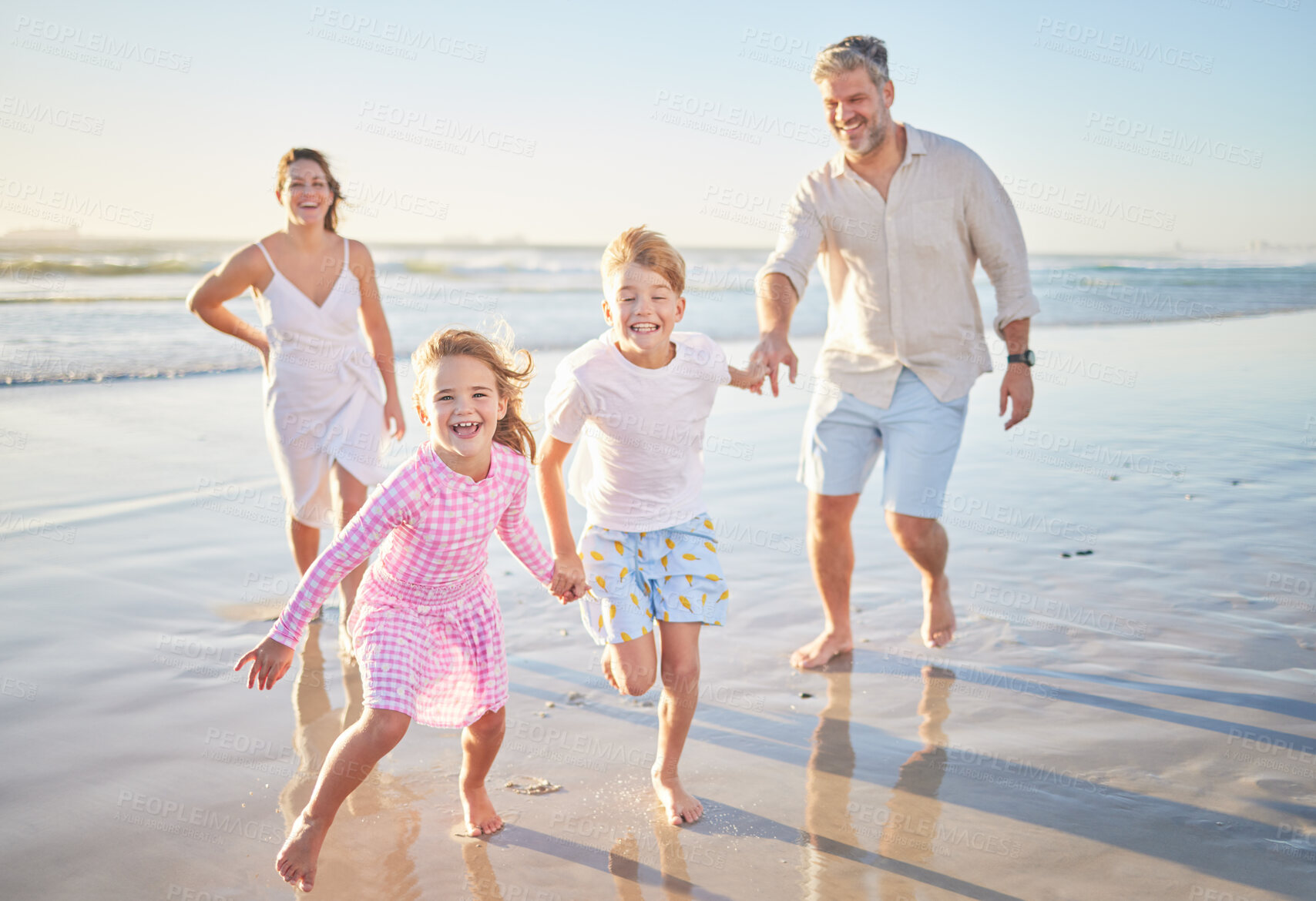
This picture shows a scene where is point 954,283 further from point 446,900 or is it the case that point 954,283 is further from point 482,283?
point 482,283

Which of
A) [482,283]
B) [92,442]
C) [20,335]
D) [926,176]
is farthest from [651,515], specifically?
[482,283]

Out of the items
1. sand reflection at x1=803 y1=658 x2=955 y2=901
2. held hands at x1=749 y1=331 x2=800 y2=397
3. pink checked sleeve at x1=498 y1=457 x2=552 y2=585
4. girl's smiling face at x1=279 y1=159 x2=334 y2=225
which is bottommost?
sand reflection at x1=803 y1=658 x2=955 y2=901

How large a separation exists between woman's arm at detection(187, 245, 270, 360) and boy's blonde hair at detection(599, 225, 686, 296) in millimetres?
2197

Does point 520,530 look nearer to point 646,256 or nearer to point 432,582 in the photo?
point 432,582

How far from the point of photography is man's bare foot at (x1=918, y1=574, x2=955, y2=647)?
171 inches

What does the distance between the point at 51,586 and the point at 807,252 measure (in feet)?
12.8

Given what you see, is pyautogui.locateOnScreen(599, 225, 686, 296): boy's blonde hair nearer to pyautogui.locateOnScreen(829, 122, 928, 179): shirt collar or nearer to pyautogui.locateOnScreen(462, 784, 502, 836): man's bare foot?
pyautogui.locateOnScreen(829, 122, 928, 179): shirt collar

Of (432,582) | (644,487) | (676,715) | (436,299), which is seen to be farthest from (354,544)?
(436,299)

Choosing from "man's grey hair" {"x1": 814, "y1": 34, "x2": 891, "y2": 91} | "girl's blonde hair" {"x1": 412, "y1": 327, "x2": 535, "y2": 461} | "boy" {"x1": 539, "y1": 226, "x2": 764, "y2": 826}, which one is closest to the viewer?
"girl's blonde hair" {"x1": 412, "y1": 327, "x2": 535, "y2": 461}

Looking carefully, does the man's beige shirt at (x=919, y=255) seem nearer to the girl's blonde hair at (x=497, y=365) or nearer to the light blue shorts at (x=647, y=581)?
the light blue shorts at (x=647, y=581)

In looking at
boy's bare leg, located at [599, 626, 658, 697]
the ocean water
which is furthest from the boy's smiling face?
the ocean water

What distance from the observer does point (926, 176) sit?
166 inches

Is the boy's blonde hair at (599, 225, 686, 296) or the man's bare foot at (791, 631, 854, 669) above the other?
the boy's blonde hair at (599, 225, 686, 296)

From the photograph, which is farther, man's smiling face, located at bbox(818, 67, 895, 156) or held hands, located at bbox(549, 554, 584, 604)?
man's smiling face, located at bbox(818, 67, 895, 156)
